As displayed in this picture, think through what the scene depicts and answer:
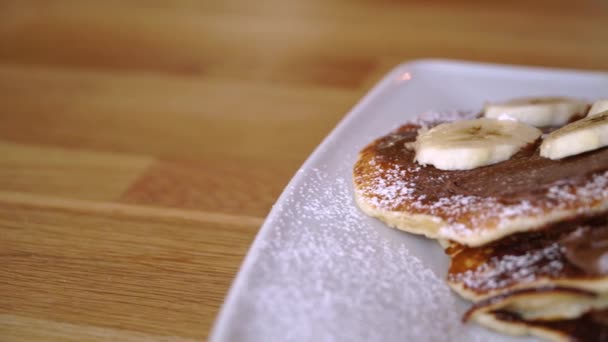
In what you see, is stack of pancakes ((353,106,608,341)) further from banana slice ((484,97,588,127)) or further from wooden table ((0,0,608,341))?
wooden table ((0,0,608,341))

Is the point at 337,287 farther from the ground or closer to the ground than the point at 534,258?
closer to the ground

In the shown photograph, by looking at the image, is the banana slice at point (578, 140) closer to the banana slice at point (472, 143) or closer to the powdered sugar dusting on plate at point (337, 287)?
the banana slice at point (472, 143)

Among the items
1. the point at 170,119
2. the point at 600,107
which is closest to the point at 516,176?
the point at 600,107

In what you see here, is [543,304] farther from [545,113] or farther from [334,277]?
[545,113]

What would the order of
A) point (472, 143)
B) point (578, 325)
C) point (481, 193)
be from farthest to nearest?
1. point (472, 143)
2. point (481, 193)
3. point (578, 325)

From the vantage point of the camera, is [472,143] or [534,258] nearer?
[534,258]

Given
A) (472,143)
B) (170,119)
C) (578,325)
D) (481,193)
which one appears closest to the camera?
(578,325)

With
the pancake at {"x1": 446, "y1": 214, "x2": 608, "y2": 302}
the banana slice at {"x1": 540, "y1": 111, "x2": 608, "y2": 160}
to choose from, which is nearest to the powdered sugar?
the pancake at {"x1": 446, "y1": 214, "x2": 608, "y2": 302}

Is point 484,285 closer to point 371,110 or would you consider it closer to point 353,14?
point 371,110

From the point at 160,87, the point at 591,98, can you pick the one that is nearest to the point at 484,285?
the point at 591,98
